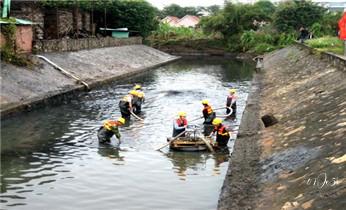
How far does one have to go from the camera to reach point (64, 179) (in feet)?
49.2

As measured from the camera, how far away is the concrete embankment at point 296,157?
10102 millimetres

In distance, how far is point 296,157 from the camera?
13016 mm

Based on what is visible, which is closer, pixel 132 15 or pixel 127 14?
pixel 127 14

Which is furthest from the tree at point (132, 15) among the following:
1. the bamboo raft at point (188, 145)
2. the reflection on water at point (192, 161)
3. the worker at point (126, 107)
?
the reflection on water at point (192, 161)

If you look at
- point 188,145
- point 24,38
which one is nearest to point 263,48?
point 24,38

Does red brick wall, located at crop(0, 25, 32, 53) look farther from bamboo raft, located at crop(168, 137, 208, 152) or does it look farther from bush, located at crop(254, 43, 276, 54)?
bush, located at crop(254, 43, 276, 54)

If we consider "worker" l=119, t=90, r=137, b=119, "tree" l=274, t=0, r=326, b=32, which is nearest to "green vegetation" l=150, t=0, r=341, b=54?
"tree" l=274, t=0, r=326, b=32

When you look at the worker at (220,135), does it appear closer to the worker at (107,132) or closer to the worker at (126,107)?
the worker at (107,132)

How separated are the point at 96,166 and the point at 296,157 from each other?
6.81 meters

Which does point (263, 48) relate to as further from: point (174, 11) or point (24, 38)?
point (174, 11)

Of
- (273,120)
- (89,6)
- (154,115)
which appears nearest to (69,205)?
(273,120)

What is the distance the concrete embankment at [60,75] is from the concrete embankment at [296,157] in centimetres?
1249

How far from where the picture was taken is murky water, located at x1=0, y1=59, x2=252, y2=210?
43.4 feet

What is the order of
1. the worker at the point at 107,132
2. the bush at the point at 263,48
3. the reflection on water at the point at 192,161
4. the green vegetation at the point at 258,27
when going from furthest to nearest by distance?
the green vegetation at the point at 258,27 → the bush at the point at 263,48 → the worker at the point at 107,132 → the reflection on water at the point at 192,161
